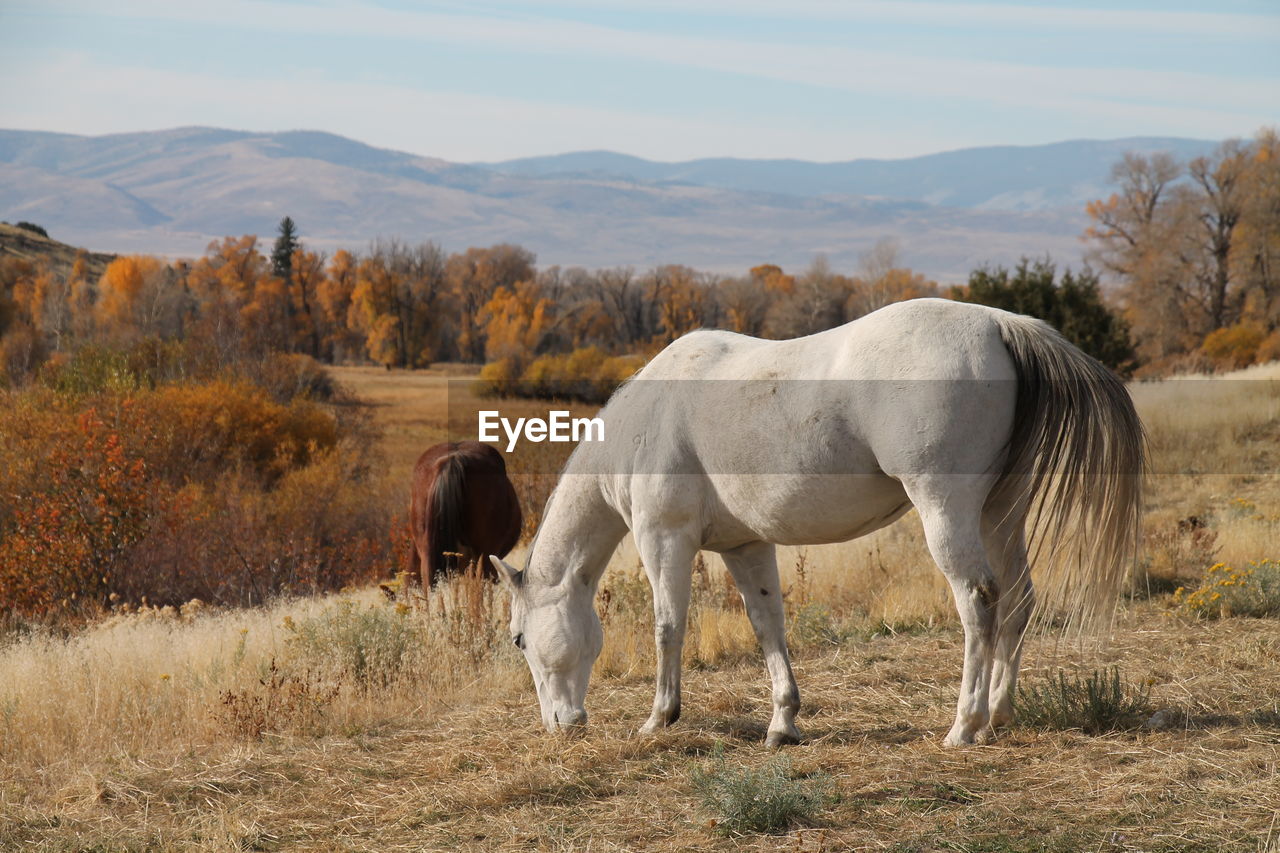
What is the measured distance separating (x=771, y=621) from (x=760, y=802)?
1.55 metres

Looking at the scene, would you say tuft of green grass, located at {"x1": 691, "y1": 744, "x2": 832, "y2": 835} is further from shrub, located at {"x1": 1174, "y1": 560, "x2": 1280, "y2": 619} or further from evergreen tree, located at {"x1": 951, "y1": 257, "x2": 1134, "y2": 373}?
evergreen tree, located at {"x1": 951, "y1": 257, "x2": 1134, "y2": 373}

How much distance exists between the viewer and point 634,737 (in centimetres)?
548

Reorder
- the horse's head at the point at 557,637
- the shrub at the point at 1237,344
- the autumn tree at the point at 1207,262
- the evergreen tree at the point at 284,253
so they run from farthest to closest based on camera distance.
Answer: the evergreen tree at the point at 284,253 → the autumn tree at the point at 1207,262 → the shrub at the point at 1237,344 → the horse's head at the point at 557,637

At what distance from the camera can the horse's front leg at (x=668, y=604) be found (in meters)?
5.41

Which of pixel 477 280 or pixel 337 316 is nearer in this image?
pixel 337 316

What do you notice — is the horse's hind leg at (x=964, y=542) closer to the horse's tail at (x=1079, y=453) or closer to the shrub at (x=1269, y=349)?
the horse's tail at (x=1079, y=453)

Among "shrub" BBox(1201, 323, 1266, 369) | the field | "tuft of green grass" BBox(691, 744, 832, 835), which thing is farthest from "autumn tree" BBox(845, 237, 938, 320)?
"tuft of green grass" BBox(691, 744, 832, 835)

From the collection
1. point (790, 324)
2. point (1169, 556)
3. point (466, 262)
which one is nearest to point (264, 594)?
point (1169, 556)

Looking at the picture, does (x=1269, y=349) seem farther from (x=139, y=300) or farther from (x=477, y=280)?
(x=477, y=280)

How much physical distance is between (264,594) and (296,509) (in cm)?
867

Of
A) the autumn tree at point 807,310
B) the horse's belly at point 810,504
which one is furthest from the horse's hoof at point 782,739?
the autumn tree at point 807,310

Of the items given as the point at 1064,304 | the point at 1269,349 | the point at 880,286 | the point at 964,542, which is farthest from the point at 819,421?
the point at 880,286

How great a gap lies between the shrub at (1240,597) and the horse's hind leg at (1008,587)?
2.80 m

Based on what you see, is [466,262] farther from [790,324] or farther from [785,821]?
[785,821]
